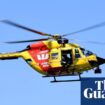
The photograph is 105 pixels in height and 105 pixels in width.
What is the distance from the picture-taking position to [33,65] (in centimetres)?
7612

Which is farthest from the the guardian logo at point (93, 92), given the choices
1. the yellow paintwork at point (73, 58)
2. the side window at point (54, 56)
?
the side window at point (54, 56)

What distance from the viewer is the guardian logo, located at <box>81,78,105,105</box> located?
75.9 meters

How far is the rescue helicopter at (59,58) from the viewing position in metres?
72.3

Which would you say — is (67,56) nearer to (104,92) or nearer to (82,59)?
(82,59)

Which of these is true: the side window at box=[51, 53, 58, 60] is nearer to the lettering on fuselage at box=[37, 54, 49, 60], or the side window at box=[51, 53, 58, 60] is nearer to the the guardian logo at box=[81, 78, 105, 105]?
the lettering on fuselage at box=[37, 54, 49, 60]

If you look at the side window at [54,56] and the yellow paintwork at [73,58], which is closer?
the yellow paintwork at [73,58]

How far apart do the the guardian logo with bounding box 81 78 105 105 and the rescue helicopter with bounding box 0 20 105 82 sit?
3083mm

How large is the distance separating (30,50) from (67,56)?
4.85 metres

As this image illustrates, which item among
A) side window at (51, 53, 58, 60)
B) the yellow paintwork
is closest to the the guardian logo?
the yellow paintwork

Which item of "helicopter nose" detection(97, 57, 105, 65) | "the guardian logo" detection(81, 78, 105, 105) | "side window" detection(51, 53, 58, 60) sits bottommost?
"the guardian logo" detection(81, 78, 105, 105)

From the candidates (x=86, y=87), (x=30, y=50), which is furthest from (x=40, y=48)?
(x=86, y=87)

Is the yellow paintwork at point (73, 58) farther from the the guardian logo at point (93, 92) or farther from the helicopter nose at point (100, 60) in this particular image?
the the guardian logo at point (93, 92)

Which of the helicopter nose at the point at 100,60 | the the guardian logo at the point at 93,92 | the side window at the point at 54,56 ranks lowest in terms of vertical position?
the the guardian logo at the point at 93,92

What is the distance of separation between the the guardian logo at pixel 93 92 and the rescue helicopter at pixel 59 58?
308 centimetres
